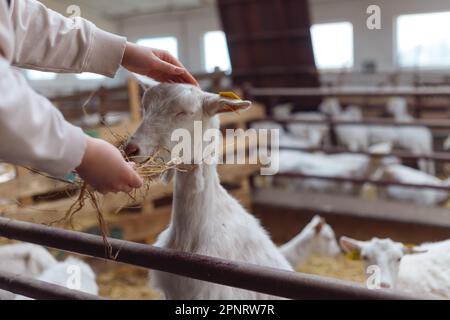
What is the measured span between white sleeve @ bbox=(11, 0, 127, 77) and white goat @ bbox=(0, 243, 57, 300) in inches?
79.9

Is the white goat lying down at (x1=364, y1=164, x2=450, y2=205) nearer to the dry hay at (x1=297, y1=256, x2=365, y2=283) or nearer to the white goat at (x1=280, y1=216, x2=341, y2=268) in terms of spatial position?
the dry hay at (x1=297, y1=256, x2=365, y2=283)

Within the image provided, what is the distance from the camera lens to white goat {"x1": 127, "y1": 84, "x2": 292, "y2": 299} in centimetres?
178

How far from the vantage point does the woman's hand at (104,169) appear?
1.00 meters

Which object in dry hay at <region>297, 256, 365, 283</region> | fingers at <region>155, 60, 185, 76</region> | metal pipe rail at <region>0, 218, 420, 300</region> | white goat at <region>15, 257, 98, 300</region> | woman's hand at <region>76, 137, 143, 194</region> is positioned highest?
fingers at <region>155, 60, 185, 76</region>

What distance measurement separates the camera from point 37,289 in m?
1.48

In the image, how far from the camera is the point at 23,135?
878 mm

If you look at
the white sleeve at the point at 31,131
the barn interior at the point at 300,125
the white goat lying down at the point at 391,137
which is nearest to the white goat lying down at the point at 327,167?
the barn interior at the point at 300,125

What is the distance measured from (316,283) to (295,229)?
3.84 meters

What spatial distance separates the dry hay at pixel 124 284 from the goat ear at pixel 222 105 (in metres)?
1.95

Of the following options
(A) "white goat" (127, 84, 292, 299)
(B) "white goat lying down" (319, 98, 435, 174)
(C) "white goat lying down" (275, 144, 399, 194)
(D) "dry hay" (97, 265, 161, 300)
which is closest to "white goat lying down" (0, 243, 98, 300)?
(D) "dry hay" (97, 265, 161, 300)

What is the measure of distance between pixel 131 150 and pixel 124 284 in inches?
98.2

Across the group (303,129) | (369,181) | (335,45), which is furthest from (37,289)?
(335,45)
